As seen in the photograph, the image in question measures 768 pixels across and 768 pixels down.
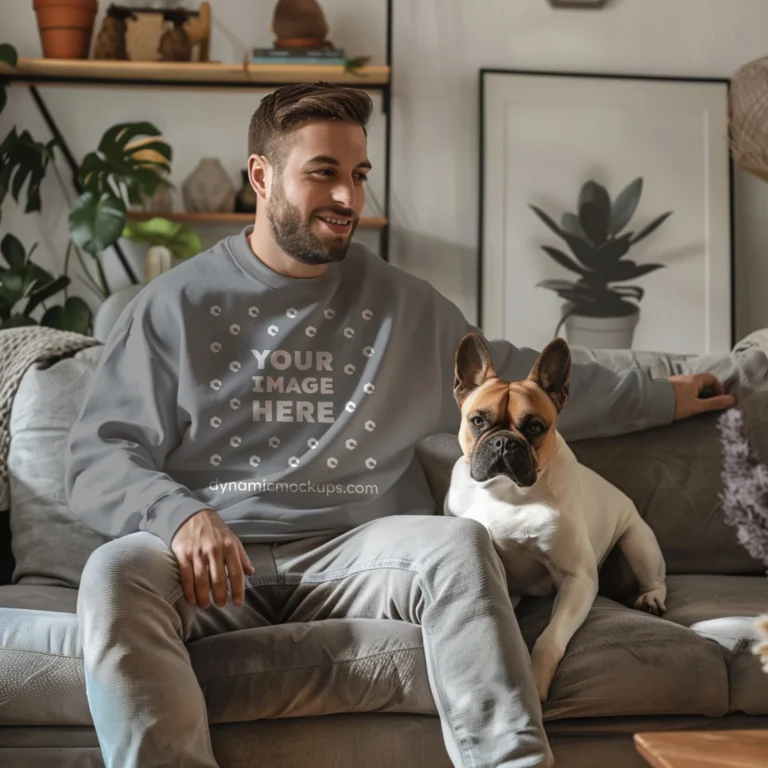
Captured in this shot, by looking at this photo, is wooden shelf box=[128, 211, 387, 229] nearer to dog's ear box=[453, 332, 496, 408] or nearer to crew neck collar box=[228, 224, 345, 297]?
crew neck collar box=[228, 224, 345, 297]

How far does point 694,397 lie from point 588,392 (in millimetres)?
A: 249

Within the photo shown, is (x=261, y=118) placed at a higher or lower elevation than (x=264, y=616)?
higher

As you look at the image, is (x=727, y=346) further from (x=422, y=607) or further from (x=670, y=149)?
(x=422, y=607)

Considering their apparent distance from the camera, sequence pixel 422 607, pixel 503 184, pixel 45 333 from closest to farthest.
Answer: pixel 422 607 < pixel 45 333 < pixel 503 184

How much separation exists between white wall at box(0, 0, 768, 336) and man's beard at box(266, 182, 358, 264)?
174cm

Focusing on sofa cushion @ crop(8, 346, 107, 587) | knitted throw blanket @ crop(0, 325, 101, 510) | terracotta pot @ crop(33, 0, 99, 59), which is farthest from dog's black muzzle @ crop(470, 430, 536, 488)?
terracotta pot @ crop(33, 0, 99, 59)

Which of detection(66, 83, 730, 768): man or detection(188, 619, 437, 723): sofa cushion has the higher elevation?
detection(66, 83, 730, 768): man

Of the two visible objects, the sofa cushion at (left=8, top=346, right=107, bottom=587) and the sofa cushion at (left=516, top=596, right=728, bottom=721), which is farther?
the sofa cushion at (left=8, top=346, right=107, bottom=587)

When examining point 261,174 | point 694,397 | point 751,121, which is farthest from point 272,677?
point 751,121

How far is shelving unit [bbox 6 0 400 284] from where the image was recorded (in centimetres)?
344

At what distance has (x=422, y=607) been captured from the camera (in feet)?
5.15

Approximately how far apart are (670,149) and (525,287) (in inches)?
27.4

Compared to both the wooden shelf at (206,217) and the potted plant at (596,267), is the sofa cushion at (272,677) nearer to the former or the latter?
the wooden shelf at (206,217)

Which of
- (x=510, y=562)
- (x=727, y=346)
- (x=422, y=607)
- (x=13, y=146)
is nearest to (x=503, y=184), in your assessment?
(x=727, y=346)
